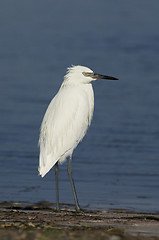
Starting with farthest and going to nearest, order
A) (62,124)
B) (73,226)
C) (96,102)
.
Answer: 1. (96,102)
2. (62,124)
3. (73,226)

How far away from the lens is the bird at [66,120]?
9.73m

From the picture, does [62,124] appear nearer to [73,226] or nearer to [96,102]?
[73,226]

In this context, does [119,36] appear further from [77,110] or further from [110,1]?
[77,110]

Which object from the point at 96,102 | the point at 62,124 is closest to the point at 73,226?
the point at 62,124

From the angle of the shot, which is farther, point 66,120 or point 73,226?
point 66,120

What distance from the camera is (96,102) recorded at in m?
20.4

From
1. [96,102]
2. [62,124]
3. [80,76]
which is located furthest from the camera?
[96,102]

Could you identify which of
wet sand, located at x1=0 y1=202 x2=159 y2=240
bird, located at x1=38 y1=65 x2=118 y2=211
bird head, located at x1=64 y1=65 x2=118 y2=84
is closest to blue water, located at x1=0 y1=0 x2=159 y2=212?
bird, located at x1=38 y1=65 x2=118 y2=211

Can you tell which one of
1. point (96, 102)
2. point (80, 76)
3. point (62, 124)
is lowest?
point (62, 124)

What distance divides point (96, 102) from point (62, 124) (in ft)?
34.9

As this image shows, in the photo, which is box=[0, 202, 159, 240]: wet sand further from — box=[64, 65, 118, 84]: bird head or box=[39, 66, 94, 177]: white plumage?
box=[64, 65, 118, 84]: bird head

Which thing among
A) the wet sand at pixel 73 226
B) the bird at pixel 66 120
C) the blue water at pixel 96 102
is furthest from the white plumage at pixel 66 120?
the blue water at pixel 96 102

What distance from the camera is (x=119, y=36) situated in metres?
37.8

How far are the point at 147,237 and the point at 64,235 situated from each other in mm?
988
